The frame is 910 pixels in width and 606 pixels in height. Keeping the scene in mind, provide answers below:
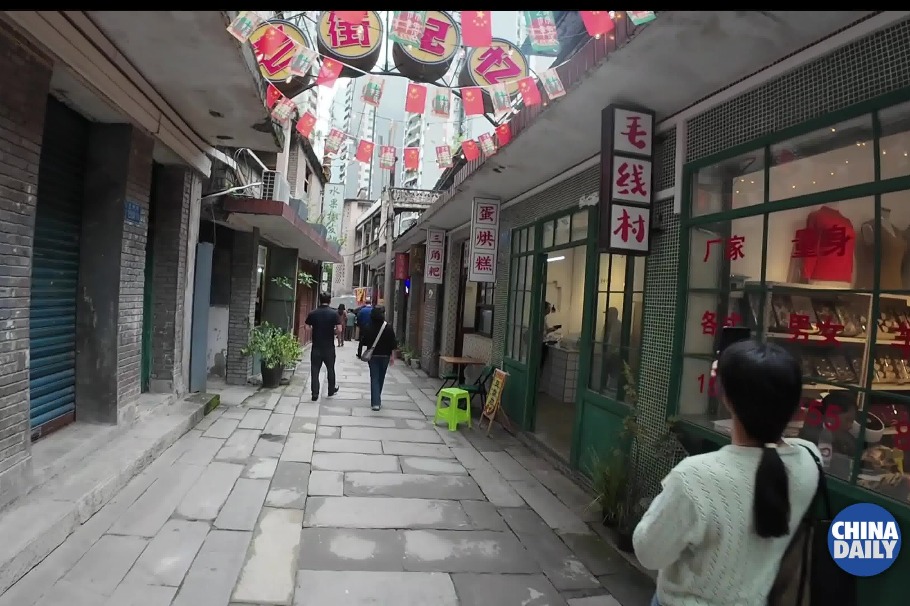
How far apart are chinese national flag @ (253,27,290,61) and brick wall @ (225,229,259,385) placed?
4.69 metres

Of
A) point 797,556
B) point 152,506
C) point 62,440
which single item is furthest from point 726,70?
point 62,440

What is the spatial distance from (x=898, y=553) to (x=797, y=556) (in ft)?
5.57

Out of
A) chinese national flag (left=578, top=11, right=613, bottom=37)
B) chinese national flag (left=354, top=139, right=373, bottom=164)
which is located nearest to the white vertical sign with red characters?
chinese national flag (left=354, top=139, right=373, bottom=164)

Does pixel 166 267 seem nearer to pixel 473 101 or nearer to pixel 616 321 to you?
pixel 473 101

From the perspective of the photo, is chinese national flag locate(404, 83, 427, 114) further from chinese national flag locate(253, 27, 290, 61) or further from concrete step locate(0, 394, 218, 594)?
concrete step locate(0, 394, 218, 594)

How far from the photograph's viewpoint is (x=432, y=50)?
659cm

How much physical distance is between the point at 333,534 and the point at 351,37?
522cm

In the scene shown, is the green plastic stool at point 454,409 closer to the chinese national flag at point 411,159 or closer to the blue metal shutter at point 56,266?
the chinese national flag at point 411,159

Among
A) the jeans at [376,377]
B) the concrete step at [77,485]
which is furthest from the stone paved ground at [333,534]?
the jeans at [376,377]

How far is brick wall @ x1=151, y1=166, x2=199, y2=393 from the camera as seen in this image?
6.89 meters

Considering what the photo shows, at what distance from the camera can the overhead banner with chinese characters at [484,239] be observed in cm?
857

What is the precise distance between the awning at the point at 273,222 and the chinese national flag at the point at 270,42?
2.89 metres

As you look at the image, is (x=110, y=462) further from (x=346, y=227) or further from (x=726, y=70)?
(x=346, y=227)

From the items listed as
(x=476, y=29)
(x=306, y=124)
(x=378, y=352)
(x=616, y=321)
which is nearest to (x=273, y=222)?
(x=378, y=352)
